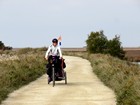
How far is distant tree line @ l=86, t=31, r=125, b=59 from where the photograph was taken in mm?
76312

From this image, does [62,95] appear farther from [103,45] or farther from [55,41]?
[103,45]

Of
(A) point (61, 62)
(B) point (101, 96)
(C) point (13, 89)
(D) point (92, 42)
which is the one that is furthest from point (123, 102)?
(D) point (92, 42)

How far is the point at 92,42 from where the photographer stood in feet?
252

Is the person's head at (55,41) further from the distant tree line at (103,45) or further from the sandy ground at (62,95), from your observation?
the distant tree line at (103,45)

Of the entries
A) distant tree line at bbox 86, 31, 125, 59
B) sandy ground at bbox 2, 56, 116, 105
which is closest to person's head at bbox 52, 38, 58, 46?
sandy ground at bbox 2, 56, 116, 105

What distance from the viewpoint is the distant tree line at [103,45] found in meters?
76.3

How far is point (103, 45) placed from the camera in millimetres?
77188

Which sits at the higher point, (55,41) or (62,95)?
(55,41)

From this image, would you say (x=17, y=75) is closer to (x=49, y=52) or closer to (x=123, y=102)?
(x=49, y=52)

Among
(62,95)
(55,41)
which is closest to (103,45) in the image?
(55,41)

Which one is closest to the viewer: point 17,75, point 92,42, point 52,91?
point 52,91

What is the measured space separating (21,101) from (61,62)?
5.85m

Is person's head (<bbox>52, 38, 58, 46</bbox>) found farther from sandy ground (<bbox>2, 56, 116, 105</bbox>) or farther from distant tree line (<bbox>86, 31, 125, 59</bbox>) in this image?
distant tree line (<bbox>86, 31, 125, 59</bbox>)

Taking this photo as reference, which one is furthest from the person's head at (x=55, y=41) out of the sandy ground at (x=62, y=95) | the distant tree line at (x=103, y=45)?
the distant tree line at (x=103, y=45)
